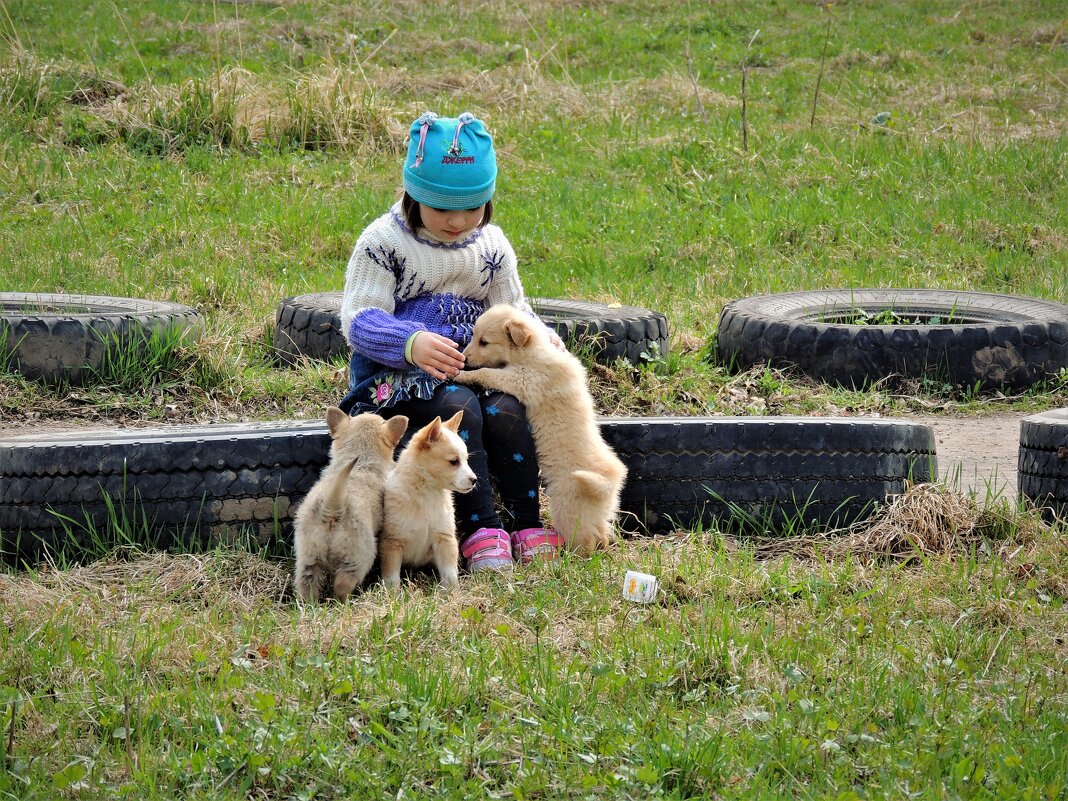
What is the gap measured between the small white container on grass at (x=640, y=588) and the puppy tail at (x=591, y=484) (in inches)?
15.4

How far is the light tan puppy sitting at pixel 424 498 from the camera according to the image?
3.97 metres

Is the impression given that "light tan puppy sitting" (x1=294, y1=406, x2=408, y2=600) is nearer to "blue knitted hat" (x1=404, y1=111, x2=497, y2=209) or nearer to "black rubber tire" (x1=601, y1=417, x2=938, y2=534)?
"blue knitted hat" (x1=404, y1=111, x2=497, y2=209)

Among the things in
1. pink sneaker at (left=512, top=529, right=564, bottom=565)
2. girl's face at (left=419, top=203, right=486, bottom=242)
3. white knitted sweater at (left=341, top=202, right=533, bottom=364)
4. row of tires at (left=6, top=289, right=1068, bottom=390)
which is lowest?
pink sneaker at (left=512, top=529, right=564, bottom=565)

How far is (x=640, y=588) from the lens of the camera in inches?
151

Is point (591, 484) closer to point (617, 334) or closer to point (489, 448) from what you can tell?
point (489, 448)

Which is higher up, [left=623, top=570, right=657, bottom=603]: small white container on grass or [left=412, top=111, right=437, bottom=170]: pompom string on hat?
[left=412, top=111, right=437, bottom=170]: pompom string on hat

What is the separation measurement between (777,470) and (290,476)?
1784mm

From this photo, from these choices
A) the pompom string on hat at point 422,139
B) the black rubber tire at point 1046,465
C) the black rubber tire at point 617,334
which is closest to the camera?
the pompom string on hat at point 422,139

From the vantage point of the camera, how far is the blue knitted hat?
4.24 metres

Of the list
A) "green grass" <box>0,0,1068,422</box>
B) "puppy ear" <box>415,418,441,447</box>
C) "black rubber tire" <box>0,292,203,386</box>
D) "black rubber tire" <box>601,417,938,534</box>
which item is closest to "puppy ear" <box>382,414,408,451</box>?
"puppy ear" <box>415,418,441,447</box>

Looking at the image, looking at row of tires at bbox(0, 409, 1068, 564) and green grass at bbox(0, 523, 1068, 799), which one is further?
row of tires at bbox(0, 409, 1068, 564)

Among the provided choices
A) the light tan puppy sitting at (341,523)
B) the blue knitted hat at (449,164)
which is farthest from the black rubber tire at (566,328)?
the light tan puppy sitting at (341,523)

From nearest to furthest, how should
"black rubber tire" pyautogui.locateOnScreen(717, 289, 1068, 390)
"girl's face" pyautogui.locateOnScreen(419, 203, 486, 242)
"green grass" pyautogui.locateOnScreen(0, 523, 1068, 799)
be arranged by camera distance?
"green grass" pyautogui.locateOnScreen(0, 523, 1068, 799), "girl's face" pyautogui.locateOnScreen(419, 203, 486, 242), "black rubber tire" pyautogui.locateOnScreen(717, 289, 1068, 390)

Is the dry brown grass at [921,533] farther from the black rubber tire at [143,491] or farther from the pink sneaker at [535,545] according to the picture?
the black rubber tire at [143,491]
